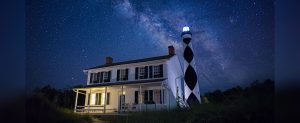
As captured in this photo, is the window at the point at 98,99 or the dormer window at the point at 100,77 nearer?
the window at the point at 98,99

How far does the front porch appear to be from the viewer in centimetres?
1308

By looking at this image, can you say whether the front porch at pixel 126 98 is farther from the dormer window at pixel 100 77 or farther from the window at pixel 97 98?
the dormer window at pixel 100 77

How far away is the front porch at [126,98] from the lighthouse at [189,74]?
1.85 m

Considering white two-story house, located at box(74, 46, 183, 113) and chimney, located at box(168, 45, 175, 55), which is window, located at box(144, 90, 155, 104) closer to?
white two-story house, located at box(74, 46, 183, 113)

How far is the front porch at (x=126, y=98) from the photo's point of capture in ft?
42.9

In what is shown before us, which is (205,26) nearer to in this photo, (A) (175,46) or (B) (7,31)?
(A) (175,46)

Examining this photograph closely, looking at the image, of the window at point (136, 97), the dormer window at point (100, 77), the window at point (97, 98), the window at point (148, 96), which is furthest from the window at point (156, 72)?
the window at point (97, 98)

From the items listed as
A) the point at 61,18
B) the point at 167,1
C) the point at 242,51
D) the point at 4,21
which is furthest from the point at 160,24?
the point at 4,21

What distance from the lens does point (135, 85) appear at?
44.2 feet

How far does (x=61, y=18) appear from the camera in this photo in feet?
18.8

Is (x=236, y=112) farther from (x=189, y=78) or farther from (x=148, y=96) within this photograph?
(x=148, y=96)

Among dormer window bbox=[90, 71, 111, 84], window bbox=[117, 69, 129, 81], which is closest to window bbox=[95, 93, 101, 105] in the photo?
dormer window bbox=[90, 71, 111, 84]

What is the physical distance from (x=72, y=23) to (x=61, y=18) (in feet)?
7.52

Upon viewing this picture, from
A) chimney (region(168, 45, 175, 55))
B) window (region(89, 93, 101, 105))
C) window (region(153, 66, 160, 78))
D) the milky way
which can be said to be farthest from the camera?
chimney (region(168, 45, 175, 55))
